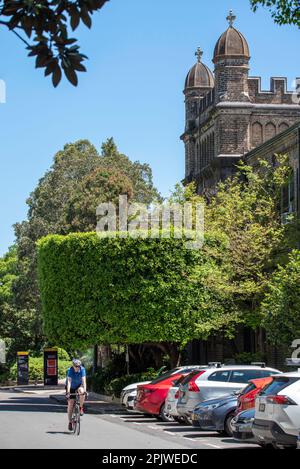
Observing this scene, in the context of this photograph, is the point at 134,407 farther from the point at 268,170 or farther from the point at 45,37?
the point at 45,37

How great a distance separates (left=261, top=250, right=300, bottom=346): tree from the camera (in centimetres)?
3131

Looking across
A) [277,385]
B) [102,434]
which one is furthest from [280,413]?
[102,434]

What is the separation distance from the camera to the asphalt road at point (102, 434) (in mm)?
19500

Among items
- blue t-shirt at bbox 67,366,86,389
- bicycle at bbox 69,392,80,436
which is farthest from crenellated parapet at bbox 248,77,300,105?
bicycle at bbox 69,392,80,436

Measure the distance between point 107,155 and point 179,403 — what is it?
54.6 m

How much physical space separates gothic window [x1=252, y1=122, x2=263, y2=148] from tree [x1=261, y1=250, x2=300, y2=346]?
20.3 meters

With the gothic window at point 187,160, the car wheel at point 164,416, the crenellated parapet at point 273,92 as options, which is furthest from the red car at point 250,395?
the gothic window at point 187,160

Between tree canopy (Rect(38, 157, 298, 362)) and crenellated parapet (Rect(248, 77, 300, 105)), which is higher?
crenellated parapet (Rect(248, 77, 300, 105))

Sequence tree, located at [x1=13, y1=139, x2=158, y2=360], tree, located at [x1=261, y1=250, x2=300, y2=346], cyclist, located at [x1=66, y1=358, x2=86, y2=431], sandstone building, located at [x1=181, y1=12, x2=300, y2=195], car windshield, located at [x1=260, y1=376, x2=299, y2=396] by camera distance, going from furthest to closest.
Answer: tree, located at [x1=13, y1=139, x2=158, y2=360], sandstone building, located at [x1=181, y1=12, x2=300, y2=195], tree, located at [x1=261, y1=250, x2=300, y2=346], cyclist, located at [x1=66, y1=358, x2=86, y2=431], car windshield, located at [x1=260, y1=376, x2=299, y2=396]

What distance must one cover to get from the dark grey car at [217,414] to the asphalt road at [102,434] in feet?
0.99

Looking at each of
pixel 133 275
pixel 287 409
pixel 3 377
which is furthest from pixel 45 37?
pixel 3 377

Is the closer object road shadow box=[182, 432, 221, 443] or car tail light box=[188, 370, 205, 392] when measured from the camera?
road shadow box=[182, 432, 221, 443]

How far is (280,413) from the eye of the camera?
16531 mm

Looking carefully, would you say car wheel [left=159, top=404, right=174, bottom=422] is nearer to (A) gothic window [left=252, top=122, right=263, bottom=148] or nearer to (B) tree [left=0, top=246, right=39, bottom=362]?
(A) gothic window [left=252, top=122, right=263, bottom=148]
